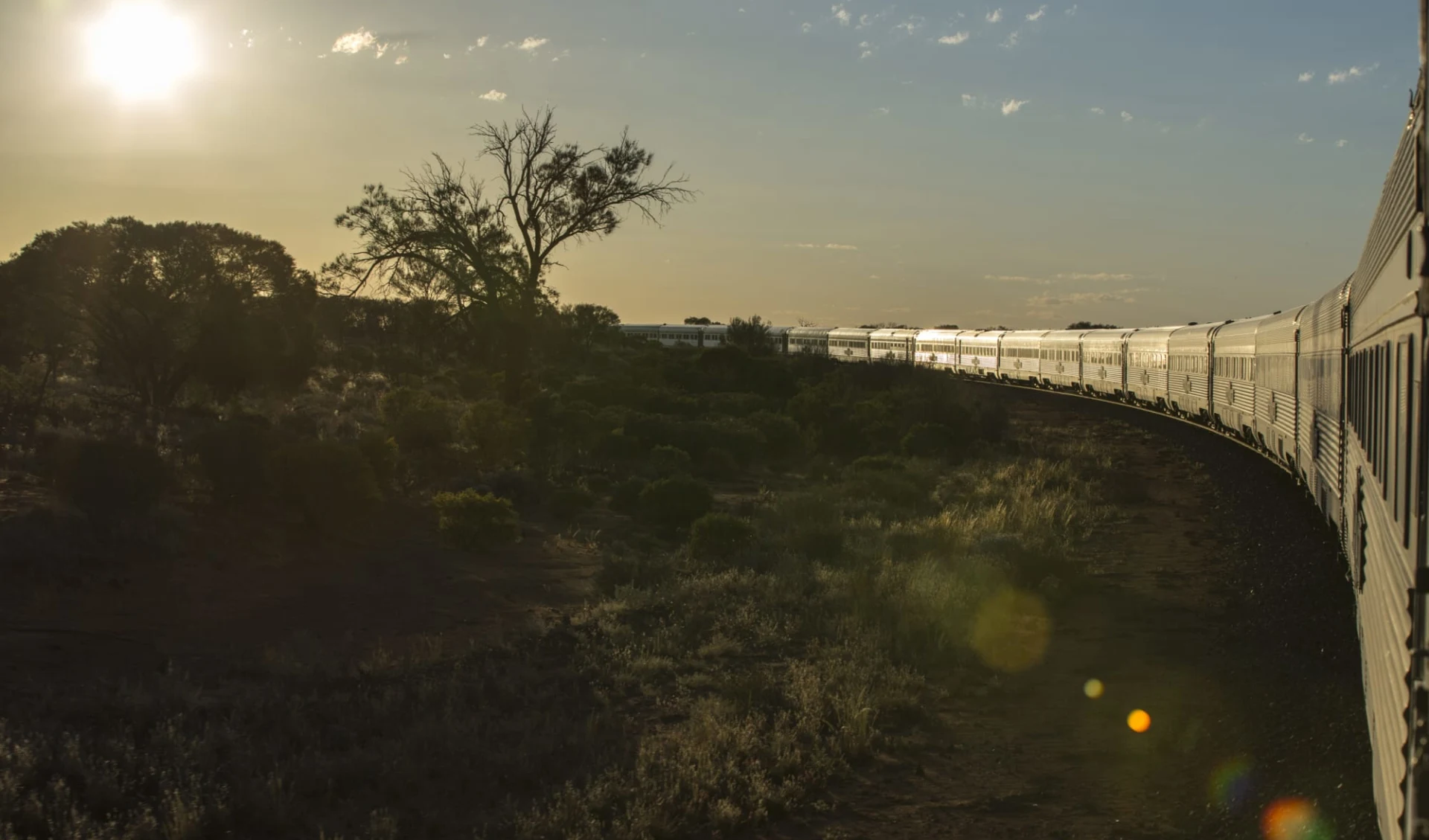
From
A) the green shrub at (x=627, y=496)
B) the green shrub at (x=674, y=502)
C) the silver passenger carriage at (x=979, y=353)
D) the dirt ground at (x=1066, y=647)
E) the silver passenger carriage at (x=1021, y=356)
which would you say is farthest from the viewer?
the silver passenger carriage at (x=979, y=353)

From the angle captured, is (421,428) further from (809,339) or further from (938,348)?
(809,339)

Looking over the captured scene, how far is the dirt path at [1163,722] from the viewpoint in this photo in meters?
7.18

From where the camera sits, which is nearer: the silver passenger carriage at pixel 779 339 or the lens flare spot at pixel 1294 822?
the lens flare spot at pixel 1294 822

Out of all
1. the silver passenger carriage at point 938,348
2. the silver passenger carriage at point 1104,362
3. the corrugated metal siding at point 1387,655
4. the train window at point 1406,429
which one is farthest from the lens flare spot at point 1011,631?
the silver passenger carriage at point 938,348

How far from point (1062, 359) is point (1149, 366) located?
11923 millimetres

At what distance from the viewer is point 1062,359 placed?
51.7 meters

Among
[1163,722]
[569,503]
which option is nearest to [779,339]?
[569,503]

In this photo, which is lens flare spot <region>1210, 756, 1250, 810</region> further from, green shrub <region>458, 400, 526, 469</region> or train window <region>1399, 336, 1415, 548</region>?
green shrub <region>458, 400, 526, 469</region>

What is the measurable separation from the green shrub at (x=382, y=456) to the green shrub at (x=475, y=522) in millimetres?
2382

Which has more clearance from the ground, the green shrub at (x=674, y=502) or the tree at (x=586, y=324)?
the tree at (x=586, y=324)

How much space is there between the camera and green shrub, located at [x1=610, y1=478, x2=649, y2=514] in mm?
21078

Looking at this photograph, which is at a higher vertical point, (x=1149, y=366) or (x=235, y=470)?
(x=1149, y=366)

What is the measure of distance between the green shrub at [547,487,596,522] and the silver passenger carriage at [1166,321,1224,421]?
18.4 metres

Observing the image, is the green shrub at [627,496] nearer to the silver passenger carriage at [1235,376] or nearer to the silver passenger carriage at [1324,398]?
the silver passenger carriage at [1324,398]
